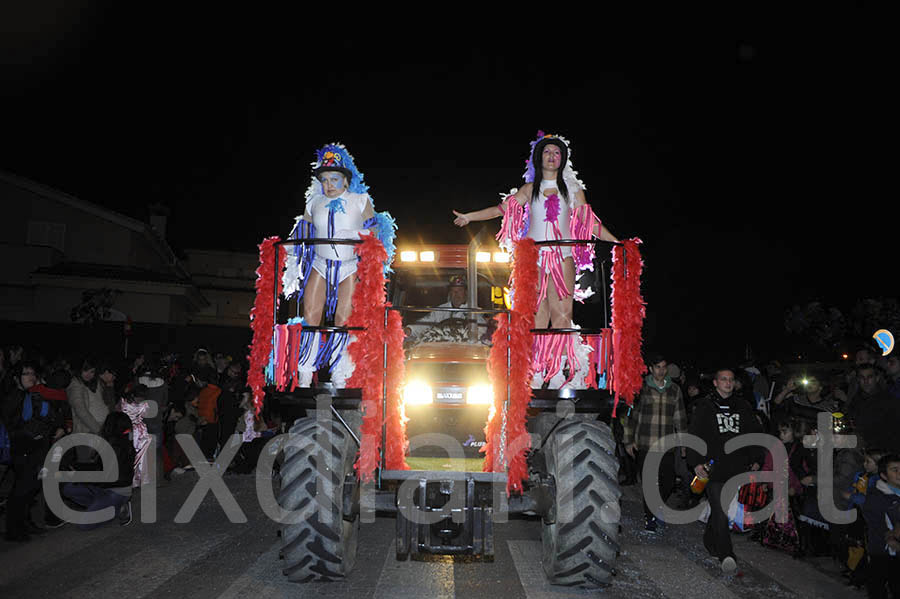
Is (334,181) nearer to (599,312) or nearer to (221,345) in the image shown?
(599,312)

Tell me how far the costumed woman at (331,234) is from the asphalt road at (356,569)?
197 centimetres

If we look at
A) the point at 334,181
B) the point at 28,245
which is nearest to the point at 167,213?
the point at 28,245

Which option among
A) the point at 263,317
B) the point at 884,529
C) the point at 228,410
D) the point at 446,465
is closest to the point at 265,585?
the point at 446,465

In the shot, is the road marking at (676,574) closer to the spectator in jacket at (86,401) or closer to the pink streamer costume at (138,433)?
the spectator in jacket at (86,401)

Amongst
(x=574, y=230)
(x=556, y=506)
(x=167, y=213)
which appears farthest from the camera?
(x=167, y=213)

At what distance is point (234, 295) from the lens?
170 ft

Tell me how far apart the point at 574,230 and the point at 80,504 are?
253 inches

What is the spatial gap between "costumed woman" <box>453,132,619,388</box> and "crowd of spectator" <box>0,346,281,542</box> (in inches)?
125

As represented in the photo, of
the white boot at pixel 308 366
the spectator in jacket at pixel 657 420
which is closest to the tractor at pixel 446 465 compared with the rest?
the white boot at pixel 308 366

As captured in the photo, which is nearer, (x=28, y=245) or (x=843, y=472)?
Answer: (x=843, y=472)

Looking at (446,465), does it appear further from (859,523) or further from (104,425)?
(104,425)

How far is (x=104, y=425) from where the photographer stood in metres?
8.69

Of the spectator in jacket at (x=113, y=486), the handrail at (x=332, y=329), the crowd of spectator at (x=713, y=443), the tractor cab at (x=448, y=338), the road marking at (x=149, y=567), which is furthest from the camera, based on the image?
the spectator in jacket at (x=113, y=486)

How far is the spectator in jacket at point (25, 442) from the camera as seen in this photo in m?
7.36
